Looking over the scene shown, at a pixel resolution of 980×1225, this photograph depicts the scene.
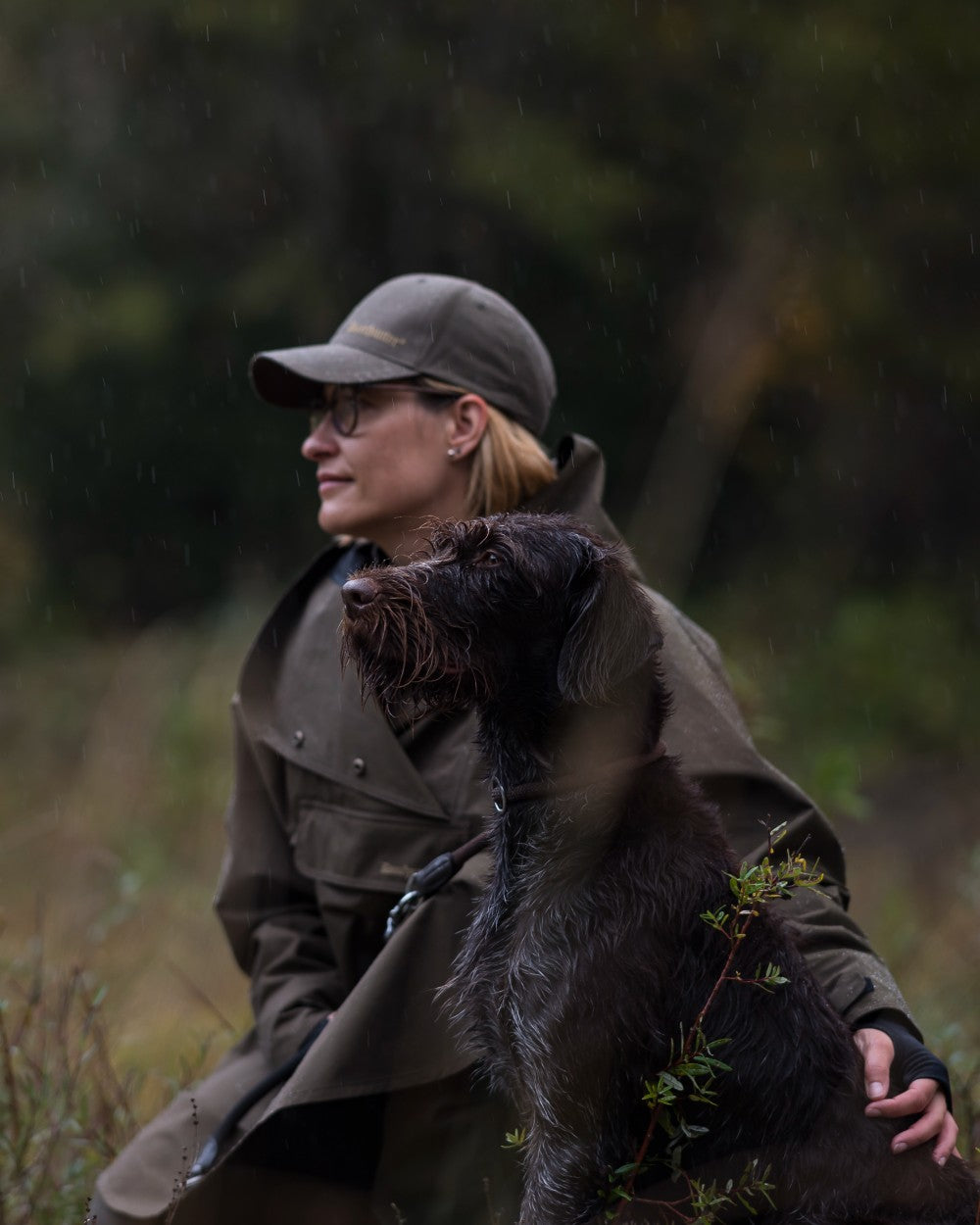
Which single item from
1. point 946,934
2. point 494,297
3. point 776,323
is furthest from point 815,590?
point 494,297

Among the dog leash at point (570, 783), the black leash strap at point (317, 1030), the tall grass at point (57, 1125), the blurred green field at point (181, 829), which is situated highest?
the dog leash at point (570, 783)

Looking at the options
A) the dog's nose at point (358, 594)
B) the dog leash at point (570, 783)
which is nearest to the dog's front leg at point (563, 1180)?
the dog leash at point (570, 783)

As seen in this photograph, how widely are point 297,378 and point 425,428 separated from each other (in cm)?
44

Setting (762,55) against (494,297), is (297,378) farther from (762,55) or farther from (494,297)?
(762,55)

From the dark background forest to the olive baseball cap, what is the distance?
18.6 ft

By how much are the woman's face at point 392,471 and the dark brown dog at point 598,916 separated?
0.85 m

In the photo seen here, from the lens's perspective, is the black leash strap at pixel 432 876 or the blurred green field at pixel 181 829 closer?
the black leash strap at pixel 432 876

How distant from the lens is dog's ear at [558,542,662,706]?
8.96 feet

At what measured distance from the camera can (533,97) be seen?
468 inches

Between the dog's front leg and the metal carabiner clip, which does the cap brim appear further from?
the dog's front leg

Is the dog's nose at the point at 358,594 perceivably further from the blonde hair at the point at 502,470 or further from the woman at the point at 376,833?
the blonde hair at the point at 502,470

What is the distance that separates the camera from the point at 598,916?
2.70 meters

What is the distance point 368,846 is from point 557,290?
9.26 meters

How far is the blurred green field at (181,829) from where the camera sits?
444cm
